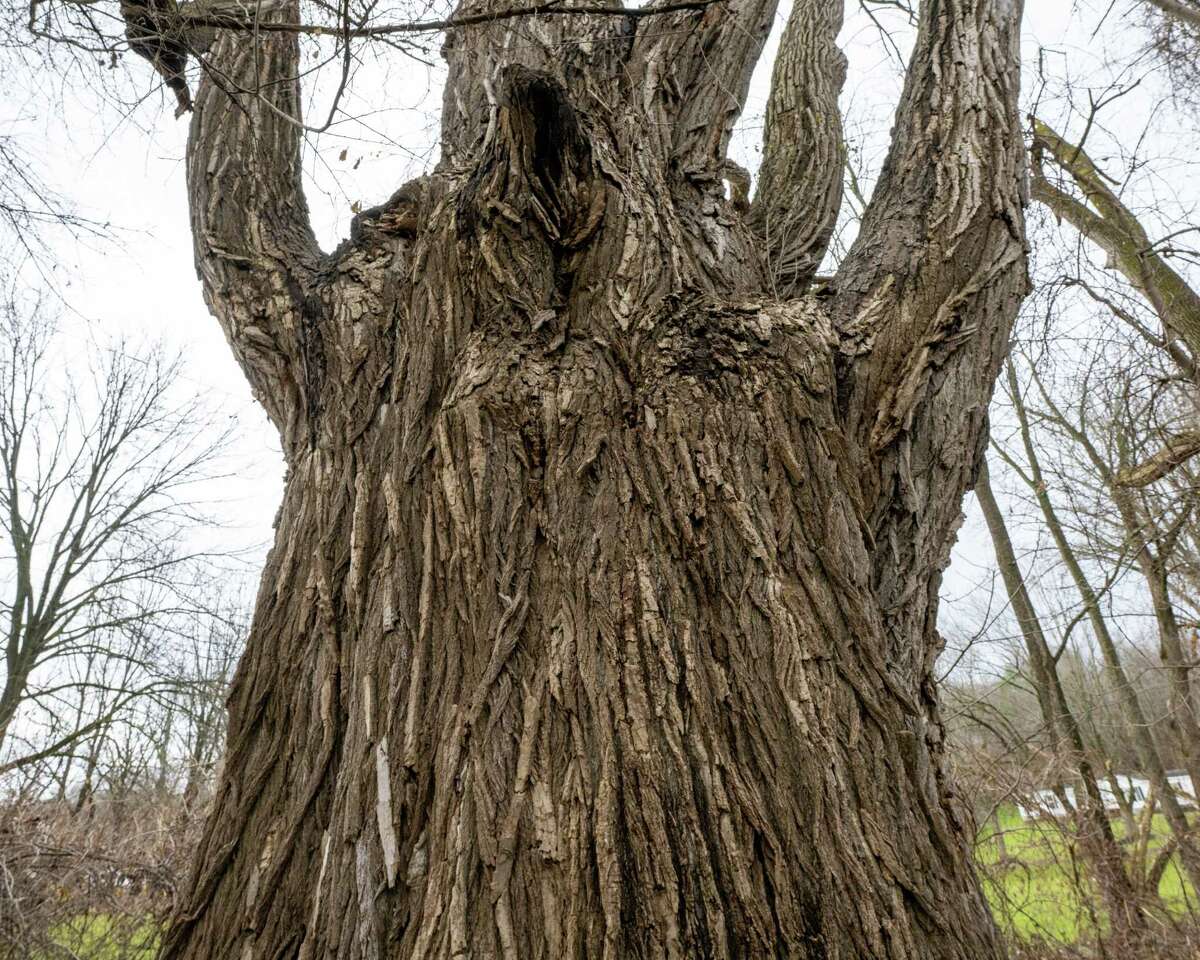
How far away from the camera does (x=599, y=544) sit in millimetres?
1701

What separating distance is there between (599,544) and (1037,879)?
4.98 m

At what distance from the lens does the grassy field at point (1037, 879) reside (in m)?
4.33

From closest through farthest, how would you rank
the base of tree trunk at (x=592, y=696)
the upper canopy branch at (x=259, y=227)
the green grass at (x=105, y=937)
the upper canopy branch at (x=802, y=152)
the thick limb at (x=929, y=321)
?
the base of tree trunk at (x=592, y=696)
the thick limb at (x=929, y=321)
the upper canopy branch at (x=259, y=227)
the upper canopy branch at (x=802, y=152)
the green grass at (x=105, y=937)

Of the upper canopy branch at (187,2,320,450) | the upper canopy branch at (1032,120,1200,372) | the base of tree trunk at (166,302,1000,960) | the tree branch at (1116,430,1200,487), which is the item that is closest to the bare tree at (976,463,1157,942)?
the tree branch at (1116,430,1200,487)

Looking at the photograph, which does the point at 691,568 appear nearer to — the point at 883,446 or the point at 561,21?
the point at 883,446

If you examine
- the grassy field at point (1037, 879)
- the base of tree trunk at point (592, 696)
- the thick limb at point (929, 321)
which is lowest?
the grassy field at point (1037, 879)

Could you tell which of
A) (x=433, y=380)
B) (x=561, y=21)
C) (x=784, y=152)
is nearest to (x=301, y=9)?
Answer: (x=561, y=21)

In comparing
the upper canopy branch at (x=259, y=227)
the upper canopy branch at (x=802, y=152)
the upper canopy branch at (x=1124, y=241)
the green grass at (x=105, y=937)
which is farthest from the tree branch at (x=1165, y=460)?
the green grass at (x=105, y=937)

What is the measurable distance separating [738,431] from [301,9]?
202 centimetres

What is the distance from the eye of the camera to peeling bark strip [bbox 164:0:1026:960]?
1.39 meters

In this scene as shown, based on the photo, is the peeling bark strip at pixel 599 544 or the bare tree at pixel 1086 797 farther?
the bare tree at pixel 1086 797

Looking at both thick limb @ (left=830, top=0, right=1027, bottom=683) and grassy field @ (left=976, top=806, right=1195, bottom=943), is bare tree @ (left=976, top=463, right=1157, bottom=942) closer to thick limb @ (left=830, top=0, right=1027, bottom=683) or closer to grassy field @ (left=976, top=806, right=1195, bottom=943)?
grassy field @ (left=976, top=806, right=1195, bottom=943)

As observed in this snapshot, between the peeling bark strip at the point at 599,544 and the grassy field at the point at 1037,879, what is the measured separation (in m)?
3.28

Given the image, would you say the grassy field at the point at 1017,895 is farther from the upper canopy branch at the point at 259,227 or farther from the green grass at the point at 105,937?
the upper canopy branch at the point at 259,227
